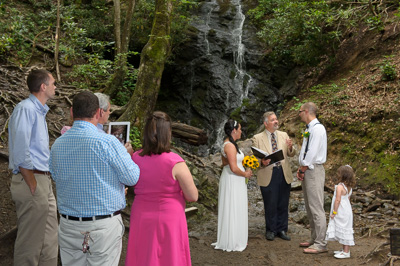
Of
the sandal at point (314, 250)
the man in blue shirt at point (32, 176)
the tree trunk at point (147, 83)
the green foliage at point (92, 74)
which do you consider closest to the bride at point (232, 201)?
the sandal at point (314, 250)

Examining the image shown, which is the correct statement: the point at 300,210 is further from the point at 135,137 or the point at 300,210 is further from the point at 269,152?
the point at 135,137

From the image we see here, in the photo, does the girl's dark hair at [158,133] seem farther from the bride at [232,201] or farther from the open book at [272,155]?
the open book at [272,155]

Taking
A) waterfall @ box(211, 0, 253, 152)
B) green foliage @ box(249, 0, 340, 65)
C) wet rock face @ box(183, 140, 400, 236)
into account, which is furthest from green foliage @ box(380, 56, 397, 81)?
waterfall @ box(211, 0, 253, 152)

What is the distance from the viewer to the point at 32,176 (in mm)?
4277

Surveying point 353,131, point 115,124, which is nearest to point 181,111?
point 353,131

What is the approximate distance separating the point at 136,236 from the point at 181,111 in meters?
14.6

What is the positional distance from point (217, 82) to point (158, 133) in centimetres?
1438

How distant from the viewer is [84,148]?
3.42 metres

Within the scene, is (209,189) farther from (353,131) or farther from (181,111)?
(181,111)

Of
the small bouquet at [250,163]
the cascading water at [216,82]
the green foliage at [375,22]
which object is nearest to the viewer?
the small bouquet at [250,163]

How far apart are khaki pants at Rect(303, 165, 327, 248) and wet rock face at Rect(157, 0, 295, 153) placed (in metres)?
9.57

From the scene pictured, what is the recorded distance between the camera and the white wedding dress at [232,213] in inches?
262

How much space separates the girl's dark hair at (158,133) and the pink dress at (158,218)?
0.07 m

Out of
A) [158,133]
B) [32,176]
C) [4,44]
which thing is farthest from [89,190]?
[4,44]
